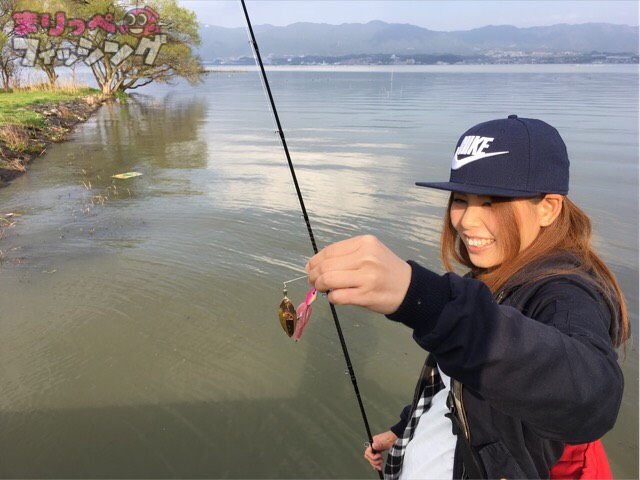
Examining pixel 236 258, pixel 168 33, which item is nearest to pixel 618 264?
pixel 236 258

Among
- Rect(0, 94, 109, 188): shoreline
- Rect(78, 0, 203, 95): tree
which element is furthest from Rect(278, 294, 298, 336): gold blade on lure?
Rect(78, 0, 203, 95): tree

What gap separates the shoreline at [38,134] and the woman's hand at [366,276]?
11.4 metres

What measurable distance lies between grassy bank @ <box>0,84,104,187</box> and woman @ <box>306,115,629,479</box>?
452 inches

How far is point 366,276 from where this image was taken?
99 centimetres

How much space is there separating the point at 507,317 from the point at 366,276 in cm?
37

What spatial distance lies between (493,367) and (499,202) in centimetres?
74

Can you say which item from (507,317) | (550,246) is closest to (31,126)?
(550,246)

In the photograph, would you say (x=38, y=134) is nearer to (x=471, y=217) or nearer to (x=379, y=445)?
(x=379, y=445)

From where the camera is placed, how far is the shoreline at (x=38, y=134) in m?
10.8

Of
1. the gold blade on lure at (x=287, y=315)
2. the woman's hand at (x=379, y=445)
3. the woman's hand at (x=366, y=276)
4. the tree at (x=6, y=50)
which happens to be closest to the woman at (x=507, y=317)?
the woman's hand at (x=366, y=276)

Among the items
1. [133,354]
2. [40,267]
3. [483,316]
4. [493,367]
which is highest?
[483,316]

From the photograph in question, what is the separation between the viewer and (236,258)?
243 inches

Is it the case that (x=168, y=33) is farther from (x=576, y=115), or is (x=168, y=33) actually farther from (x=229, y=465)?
(x=229, y=465)

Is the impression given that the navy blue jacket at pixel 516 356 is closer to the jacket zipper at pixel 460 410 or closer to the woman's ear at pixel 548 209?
the jacket zipper at pixel 460 410
